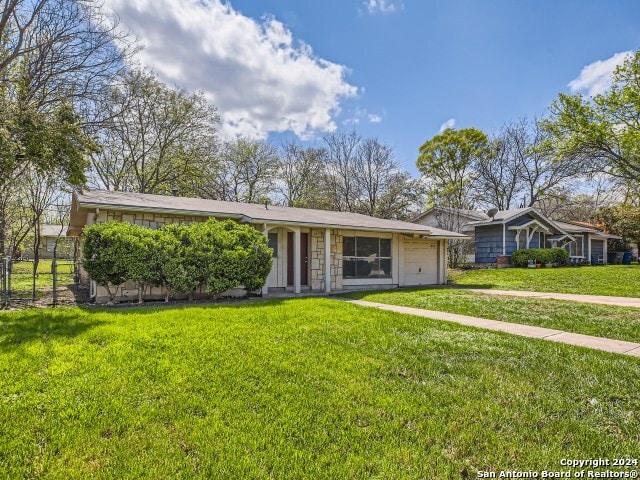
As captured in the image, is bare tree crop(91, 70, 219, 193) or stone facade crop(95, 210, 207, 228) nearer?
stone facade crop(95, 210, 207, 228)

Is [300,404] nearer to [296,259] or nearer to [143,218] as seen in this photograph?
[296,259]

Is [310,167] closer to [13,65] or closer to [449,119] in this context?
[449,119]

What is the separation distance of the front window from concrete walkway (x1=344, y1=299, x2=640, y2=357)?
5016mm

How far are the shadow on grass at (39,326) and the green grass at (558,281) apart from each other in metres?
12.7

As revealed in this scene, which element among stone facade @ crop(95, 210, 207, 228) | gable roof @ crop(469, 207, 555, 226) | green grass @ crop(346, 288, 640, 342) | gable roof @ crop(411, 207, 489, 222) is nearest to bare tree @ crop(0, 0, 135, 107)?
stone facade @ crop(95, 210, 207, 228)

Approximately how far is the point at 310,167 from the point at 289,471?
26.1 metres

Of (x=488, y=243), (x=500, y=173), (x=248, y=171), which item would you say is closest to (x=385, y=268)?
(x=488, y=243)

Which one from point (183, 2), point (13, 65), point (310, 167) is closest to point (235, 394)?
point (183, 2)

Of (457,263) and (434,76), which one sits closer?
(434,76)

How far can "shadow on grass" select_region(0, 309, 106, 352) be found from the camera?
491cm

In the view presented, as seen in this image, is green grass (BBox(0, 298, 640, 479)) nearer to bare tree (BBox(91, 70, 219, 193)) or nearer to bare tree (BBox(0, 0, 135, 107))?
bare tree (BBox(0, 0, 135, 107))

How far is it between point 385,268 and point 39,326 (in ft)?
34.8

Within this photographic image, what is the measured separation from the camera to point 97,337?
16.2 ft

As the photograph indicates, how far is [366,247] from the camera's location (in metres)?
13.2
